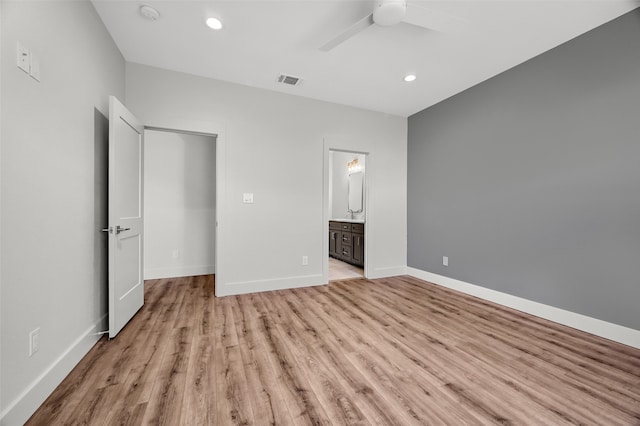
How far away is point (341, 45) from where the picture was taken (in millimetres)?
2531

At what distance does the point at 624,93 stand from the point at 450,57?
142 cm

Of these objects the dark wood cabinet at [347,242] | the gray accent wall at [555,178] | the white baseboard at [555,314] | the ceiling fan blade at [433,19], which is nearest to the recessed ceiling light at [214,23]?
the ceiling fan blade at [433,19]

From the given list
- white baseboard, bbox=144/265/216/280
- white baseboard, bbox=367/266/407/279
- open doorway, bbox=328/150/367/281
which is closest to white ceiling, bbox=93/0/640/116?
open doorway, bbox=328/150/367/281

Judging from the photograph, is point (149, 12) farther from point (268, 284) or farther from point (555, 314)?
point (555, 314)

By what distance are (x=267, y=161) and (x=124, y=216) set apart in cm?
170

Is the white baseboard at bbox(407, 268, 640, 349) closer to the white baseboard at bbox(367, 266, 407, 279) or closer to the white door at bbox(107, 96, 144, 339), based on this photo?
the white baseboard at bbox(367, 266, 407, 279)

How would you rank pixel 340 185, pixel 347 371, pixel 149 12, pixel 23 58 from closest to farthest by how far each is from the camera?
pixel 23 58 → pixel 347 371 → pixel 149 12 → pixel 340 185

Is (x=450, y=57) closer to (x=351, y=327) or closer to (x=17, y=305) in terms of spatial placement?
(x=351, y=327)

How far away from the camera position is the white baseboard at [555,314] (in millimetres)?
2125

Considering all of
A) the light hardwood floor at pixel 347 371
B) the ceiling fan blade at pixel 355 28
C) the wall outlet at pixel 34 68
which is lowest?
the light hardwood floor at pixel 347 371

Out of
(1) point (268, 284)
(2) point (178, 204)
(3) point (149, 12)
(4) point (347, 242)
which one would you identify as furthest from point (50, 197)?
(4) point (347, 242)

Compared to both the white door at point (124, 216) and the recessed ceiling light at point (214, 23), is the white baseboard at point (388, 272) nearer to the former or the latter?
the white door at point (124, 216)

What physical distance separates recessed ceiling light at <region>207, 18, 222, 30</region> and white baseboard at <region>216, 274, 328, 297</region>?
104 inches

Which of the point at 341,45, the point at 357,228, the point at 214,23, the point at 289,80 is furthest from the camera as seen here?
the point at 357,228
